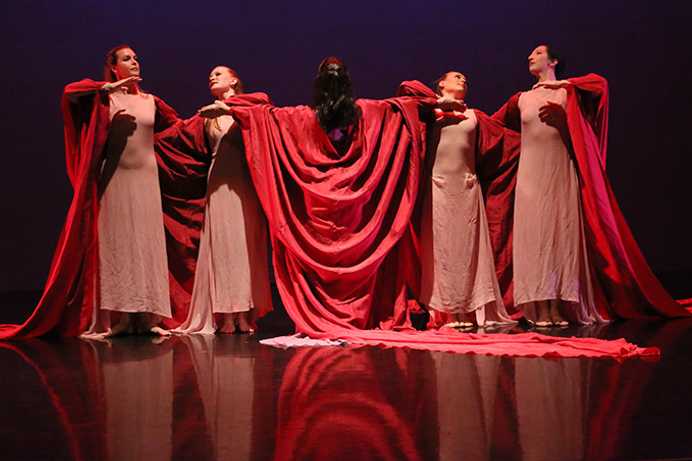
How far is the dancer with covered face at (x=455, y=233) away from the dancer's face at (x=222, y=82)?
110 centimetres

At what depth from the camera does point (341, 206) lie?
18.0 ft

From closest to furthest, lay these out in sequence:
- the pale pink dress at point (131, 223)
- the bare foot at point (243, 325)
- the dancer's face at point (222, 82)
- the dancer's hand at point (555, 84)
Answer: the pale pink dress at point (131, 223), the bare foot at point (243, 325), the dancer's hand at point (555, 84), the dancer's face at point (222, 82)

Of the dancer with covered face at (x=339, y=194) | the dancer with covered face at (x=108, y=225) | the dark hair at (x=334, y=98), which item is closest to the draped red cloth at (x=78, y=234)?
the dancer with covered face at (x=108, y=225)

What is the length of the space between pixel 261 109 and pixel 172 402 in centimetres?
255

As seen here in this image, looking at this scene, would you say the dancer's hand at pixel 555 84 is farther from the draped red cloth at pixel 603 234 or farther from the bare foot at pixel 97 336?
the bare foot at pixel 97 336

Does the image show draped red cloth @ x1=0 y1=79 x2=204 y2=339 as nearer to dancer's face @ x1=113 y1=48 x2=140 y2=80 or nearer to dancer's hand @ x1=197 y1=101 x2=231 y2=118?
dancer's face @ x1=113 y1=48 x2=140 y2=80

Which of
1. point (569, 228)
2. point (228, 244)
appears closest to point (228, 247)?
point (228, 244)

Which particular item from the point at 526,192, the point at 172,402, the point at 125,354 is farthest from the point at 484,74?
the point at 172,402

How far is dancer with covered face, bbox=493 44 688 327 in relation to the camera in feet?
18.7

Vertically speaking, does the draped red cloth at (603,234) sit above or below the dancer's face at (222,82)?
below

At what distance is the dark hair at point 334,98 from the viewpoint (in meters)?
5.56

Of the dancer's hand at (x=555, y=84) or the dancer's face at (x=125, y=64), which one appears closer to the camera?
the dancer's face at (x=125, y=64)

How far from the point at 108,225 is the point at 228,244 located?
27.9 inches

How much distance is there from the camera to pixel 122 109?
5.55 metres
